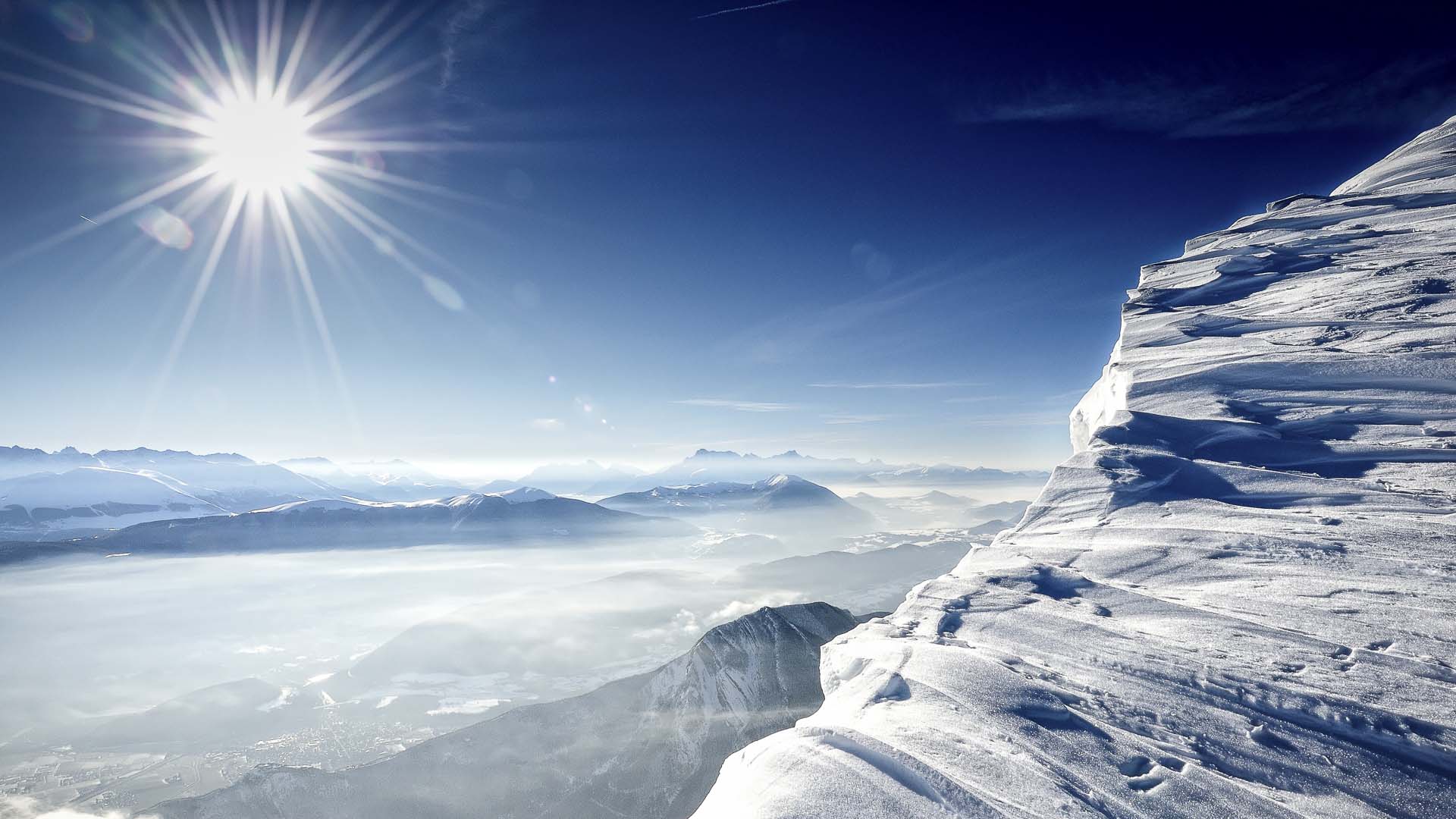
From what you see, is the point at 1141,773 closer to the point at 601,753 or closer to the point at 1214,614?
the point at 1214,614

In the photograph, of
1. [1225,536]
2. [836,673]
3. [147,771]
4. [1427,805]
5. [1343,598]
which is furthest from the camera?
[147,771]

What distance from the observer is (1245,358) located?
13914 mm

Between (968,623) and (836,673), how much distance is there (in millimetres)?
2929

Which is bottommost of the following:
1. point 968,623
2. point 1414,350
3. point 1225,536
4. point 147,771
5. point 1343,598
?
point 147,771

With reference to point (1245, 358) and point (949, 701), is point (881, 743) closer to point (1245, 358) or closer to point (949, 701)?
point (949, 701)

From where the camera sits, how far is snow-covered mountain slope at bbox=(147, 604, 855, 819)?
78.6 m

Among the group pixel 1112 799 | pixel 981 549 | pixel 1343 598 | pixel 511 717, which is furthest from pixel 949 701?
pixel 511 717

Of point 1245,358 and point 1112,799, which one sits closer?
point 1112,799

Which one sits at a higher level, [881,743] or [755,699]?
[881,743]

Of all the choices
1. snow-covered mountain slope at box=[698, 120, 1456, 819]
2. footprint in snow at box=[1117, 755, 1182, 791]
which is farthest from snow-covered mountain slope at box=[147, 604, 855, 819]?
footprint in snow at box=[1117, 755, 1182, 791]

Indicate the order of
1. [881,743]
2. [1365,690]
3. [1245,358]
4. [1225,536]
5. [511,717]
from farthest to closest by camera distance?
[511,717] → [1245,358] → [1225,536] → [881,743] → [1365,690]

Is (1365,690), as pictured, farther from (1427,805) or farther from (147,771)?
(147,771)

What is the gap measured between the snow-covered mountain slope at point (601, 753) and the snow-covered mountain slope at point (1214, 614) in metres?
76.5

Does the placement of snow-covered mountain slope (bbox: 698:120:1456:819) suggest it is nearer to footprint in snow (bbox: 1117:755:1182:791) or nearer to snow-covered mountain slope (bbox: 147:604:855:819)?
footprint in snow (bbox: 1117:755:1182:791)
